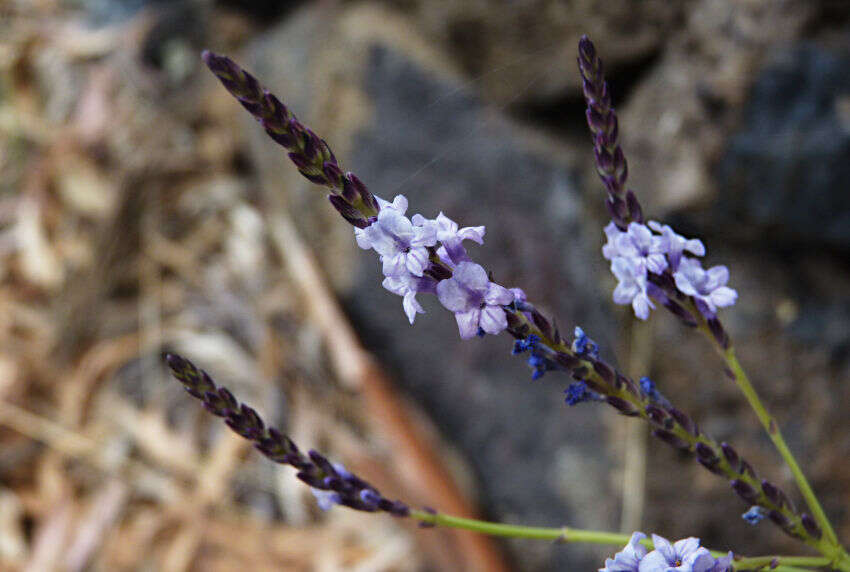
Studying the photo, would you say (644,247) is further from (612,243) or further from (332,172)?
(332,172)

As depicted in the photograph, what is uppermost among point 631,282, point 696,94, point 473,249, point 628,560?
point 696,94

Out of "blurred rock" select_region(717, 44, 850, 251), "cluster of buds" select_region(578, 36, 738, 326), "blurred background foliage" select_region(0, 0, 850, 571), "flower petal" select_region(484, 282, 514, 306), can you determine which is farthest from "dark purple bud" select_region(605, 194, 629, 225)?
"blurred rock" select_region(717, 44, 850, 251)

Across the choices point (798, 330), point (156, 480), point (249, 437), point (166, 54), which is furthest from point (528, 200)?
point (166, 54)

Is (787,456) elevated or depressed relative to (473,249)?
depressed

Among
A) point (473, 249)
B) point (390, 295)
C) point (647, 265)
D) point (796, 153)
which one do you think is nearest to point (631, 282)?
point (647, 265)

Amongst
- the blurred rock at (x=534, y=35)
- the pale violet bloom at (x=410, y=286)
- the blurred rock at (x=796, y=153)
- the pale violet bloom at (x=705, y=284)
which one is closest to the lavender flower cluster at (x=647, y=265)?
the pale violet bloom at (x=705, y=284)

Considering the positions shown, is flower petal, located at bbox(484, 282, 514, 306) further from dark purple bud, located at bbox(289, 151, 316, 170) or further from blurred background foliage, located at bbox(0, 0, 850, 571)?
blurred background foliage, located at bbox(0, 0, 850, 571)

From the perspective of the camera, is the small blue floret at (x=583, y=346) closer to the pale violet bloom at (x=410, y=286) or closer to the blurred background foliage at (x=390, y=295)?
the pale violet bloom at (x=410, y=286)
